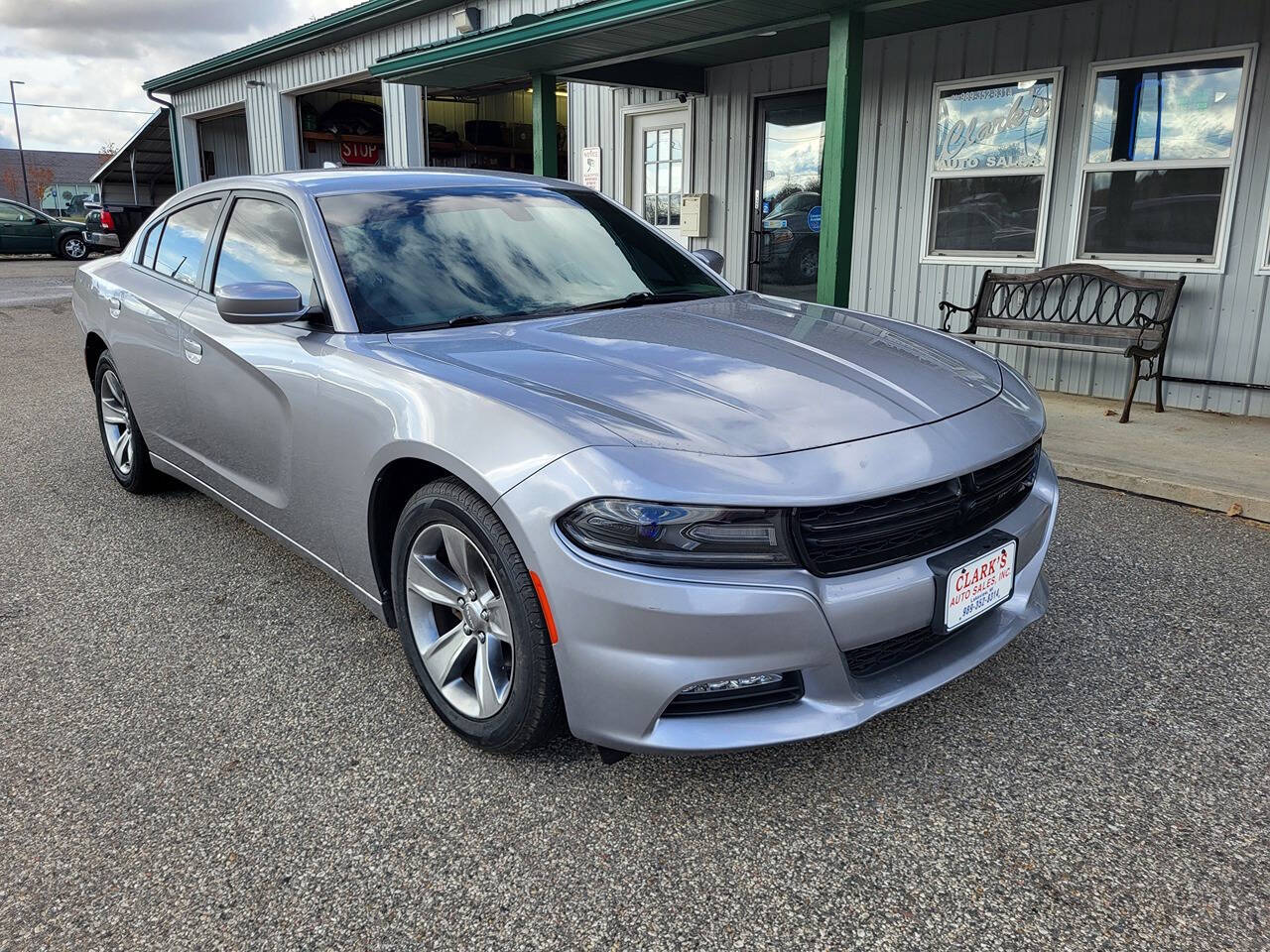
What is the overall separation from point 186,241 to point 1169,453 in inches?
209

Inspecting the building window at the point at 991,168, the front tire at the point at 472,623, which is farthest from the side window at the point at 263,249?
the building window at the point at 991,168

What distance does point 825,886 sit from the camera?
2084mm

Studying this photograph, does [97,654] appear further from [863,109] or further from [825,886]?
[863,109]

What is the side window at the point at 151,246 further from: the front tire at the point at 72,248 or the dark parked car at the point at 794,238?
the front tire at the point at 72,248

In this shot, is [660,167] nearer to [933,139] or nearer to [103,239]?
[933,139]

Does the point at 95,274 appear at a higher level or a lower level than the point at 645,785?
higher

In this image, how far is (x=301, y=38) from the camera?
1437 centimetres

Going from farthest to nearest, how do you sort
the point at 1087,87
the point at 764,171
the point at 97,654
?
the point at 764,171, the point at 1087,87, the point at 97,654

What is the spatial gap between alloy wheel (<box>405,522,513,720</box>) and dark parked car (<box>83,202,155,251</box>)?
82.1ft

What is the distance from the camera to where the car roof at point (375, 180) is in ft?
11.1

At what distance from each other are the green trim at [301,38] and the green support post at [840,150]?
752 cm

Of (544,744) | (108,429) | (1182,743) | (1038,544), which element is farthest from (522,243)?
(108,429)

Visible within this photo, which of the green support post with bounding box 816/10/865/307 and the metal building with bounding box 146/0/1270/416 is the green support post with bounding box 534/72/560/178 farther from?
the green support post with bounding box 816/10/865/307

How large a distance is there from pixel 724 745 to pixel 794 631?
11.8 inches
